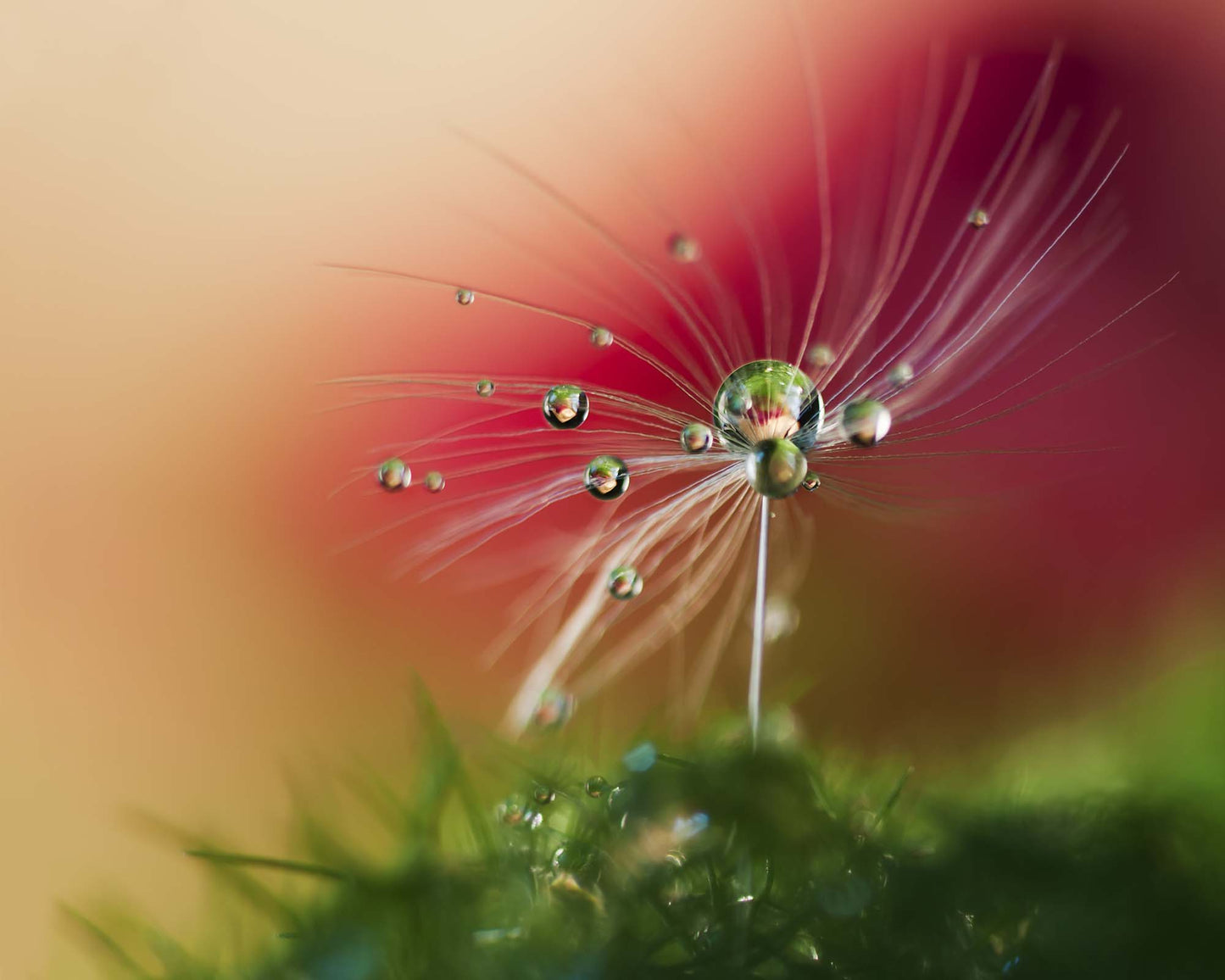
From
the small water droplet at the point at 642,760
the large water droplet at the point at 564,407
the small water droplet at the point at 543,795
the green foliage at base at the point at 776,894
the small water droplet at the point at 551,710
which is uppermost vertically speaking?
the large water droplet at the point at 564,407

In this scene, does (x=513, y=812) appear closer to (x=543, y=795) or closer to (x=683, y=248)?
(x=543, y=795)

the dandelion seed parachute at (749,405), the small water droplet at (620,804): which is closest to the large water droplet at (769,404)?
the dandelion seed parachute at (749,405)

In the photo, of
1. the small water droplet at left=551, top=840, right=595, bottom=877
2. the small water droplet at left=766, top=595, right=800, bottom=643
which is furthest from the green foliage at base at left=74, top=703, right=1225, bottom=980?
the small water droplet at left=766, top=595, right=800, bottom=643

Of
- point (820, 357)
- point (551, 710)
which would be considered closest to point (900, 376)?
point (820, 357)

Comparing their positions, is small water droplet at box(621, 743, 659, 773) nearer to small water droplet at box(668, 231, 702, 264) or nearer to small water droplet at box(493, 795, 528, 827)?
small water droplet at box(493, 795, 528, 827)

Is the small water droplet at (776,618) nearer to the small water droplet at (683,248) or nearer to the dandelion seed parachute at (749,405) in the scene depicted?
the dandelion seed parachute at (749,405)
